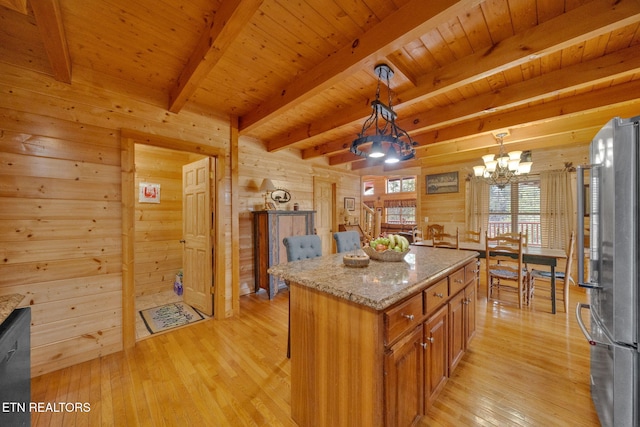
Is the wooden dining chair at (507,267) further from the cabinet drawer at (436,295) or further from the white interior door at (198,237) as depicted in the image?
the white interior door at (198,237)

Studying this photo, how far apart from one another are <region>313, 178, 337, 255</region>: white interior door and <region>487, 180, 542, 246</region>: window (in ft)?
11.1

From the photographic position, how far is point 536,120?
3.04m

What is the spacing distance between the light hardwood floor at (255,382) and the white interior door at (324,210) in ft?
9.24

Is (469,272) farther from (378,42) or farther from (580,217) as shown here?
(378,42)

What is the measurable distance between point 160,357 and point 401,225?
9478 mm

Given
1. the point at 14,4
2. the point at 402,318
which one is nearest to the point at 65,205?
the point at 14,4

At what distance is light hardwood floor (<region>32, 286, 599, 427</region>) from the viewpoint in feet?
5.40

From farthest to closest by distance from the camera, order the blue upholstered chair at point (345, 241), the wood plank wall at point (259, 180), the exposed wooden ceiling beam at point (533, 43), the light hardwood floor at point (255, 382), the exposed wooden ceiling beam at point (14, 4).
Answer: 1. the wood plank wall at point (259, 180)
2. the blue upholstered chair at point (345, 241)
3. the light hardwood floor at point (255, 382)
4. the exposed wooden ceiling beam at point (533, 43)
5. the exposed wooden ceiling beam at point (14, 4)

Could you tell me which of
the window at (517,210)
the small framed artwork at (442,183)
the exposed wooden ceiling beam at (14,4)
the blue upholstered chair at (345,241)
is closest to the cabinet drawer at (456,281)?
the blue upholstered chair at (345,241)

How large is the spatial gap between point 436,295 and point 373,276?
469 millimetres

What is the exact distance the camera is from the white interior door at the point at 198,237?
3.20 m

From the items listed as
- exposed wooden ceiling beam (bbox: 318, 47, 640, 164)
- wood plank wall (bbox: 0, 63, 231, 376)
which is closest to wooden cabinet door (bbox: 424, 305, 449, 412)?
exposed wooden ceiling beam (bbox: 318, 47, 640, 164)

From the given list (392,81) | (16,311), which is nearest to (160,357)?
(16,311)

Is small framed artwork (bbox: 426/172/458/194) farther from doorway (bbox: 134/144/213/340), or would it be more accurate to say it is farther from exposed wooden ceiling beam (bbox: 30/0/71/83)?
exposed wooden ceiling beam (bbox: 30/0/71/83)
